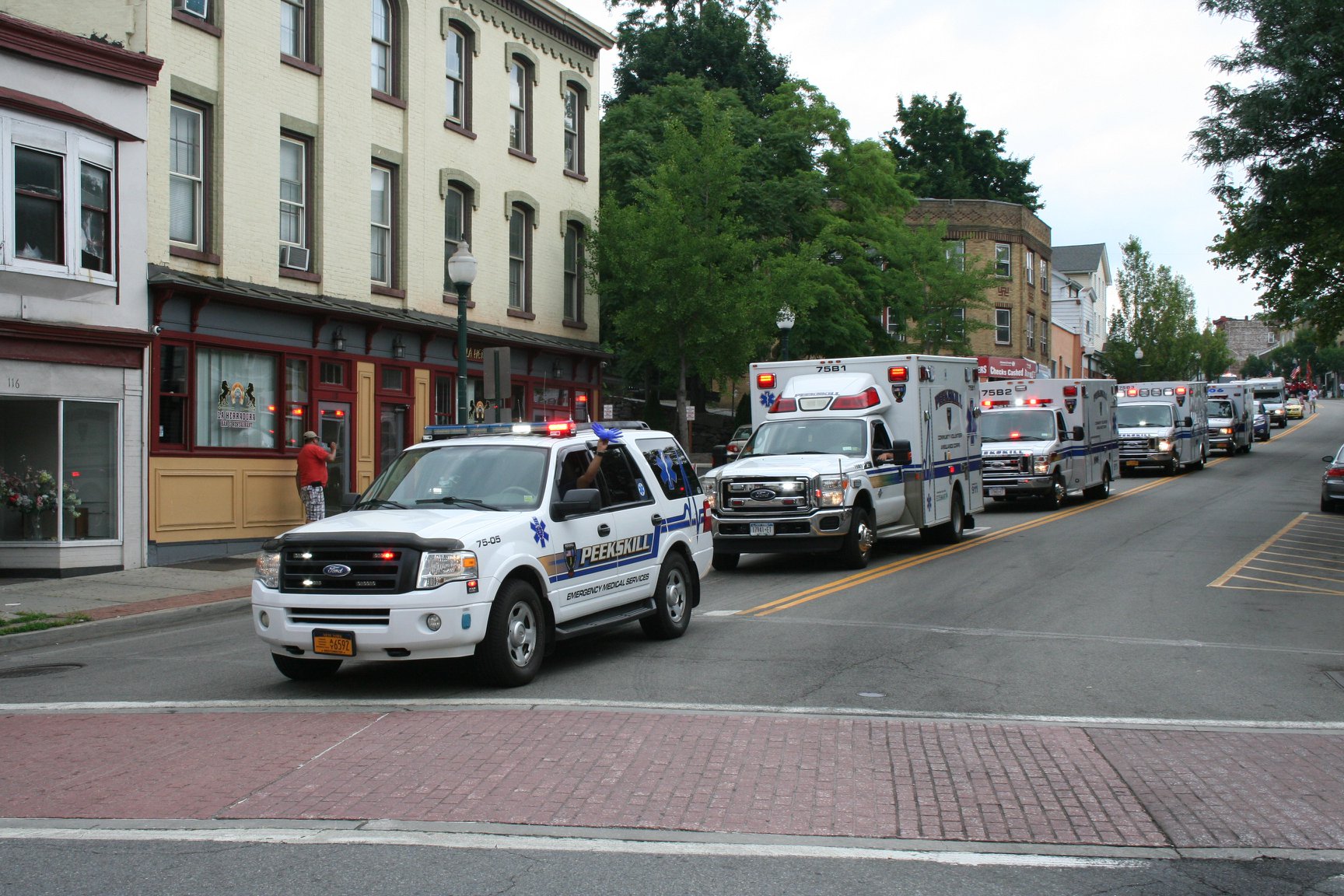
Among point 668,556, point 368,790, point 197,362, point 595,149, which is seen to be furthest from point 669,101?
point 368,790

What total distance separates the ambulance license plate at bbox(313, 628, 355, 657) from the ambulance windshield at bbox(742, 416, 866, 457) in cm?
1002

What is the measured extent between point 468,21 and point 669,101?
14.0m

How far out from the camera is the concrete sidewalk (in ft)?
42.2

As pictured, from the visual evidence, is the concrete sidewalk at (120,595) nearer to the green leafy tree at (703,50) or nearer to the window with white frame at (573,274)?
the window with white frame at (573,274)

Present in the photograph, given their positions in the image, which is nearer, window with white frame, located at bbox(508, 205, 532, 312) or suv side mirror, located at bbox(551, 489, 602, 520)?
suv side mirror, located at bbox(551, 489, 602, 520)

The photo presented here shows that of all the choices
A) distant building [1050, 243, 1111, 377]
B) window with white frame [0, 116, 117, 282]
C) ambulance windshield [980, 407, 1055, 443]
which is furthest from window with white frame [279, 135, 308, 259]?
distant building [1050, 243, 1111, 377]

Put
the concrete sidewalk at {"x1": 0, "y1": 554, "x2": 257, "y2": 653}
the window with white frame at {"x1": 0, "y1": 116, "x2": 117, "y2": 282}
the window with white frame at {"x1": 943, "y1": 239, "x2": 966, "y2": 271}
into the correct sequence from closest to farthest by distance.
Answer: the concrete sidewalk at {"x1": 0, "y1": 554, "x2": 257, "y2": 653} < the window with white frame at {"x1": 0, "y1": 116, "x2": 117, "y2": 282} < the window with white frame at {"x1": 943, "y1": 239, "x2": 966, "y2": 271}

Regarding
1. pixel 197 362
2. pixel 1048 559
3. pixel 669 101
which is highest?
pixel 669 101

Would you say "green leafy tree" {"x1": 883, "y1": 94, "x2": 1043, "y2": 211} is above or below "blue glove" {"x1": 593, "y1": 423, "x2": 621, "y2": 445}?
above

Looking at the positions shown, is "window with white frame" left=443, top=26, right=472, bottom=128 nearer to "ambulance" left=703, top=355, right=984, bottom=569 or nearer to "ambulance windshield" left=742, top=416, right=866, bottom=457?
"ambulance" left=703, top=355, right=984, bottom=569

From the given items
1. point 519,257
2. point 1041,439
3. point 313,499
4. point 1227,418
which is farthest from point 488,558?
point 1227,418

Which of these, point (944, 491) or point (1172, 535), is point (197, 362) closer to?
point (944, 491)

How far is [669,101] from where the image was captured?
38344mm

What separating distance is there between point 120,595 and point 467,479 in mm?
7330
